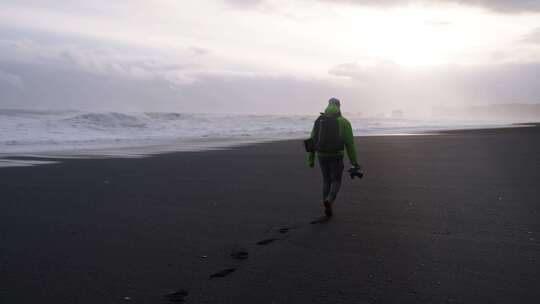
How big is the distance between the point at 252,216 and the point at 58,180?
5.97 m

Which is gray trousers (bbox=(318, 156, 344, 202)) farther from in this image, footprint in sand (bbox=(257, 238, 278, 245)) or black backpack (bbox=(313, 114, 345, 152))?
footprint in sand (bbox=(257, 238, 278, 245))

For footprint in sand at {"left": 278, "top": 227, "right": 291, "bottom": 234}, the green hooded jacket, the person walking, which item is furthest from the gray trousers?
footprint in sand at {"left": 278, "top": 227, "right": 291, "bottom": 234}

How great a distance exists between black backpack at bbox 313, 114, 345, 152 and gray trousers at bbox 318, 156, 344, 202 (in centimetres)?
20

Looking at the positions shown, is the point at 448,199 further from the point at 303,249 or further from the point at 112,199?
the point at 112,199

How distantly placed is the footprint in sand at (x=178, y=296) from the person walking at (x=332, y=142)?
11.2 feet

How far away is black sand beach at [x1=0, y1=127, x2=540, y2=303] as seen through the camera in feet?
14.4

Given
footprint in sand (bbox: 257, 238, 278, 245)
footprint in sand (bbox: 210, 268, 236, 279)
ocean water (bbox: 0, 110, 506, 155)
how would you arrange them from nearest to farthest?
1. footprint in sand (bbox: 210, 268, 236, 279)
2. footprint in sand (bbox: 257, 238, 278, 245)
3. ocean water (bbox: 0, 110, 506, 155)

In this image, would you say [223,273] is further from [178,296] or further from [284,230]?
[284,230]

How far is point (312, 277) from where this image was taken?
15.5 feet

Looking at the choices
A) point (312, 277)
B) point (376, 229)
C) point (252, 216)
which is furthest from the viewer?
point (252, 216)

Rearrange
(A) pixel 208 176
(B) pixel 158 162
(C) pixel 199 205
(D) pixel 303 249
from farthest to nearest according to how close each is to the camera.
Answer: (B) pixel 158 162 → (A) pixel 208 176 → (C) pixel 199 205 → (D) pixel 303 249

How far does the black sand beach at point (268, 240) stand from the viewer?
14.4ft

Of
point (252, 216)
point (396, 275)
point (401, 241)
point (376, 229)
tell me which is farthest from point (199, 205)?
point (396, 275)

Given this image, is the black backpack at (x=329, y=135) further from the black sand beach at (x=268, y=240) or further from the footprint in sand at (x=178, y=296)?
the footprint in sand at (x=178, y=296)
